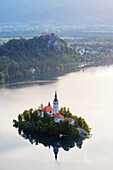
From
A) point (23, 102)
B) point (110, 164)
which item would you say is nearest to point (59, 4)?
point (23, 102)

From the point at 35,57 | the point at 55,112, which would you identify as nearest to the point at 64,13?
the point at 35,57

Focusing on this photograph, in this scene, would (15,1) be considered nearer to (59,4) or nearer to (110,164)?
(59,4)

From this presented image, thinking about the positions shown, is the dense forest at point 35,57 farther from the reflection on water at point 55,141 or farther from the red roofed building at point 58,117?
the reflection on water at point 55,141

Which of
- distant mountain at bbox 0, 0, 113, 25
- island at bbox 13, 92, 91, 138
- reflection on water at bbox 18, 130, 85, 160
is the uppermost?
distant mountain at bbox 0, 0, 113, 25

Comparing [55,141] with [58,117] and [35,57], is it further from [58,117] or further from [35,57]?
[35,57]

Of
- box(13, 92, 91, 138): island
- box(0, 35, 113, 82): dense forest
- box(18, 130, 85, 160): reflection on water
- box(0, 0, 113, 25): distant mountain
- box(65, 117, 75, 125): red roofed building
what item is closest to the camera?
box(18, 130, 85, 160): reflection on water

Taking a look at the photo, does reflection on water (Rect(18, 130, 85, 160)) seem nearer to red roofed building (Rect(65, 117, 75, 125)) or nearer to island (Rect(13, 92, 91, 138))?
island (Rect(13, 92, 91, 138))

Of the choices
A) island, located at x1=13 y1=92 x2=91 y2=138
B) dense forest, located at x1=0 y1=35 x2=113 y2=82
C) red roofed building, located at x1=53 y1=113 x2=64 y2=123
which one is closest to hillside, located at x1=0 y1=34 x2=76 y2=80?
dense forest, located at x1=0 y1=35 x2=113 y2=82
